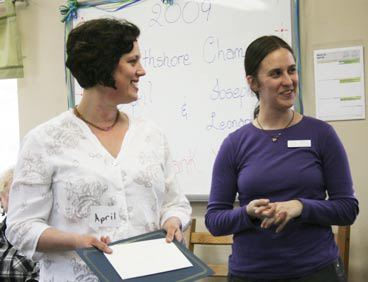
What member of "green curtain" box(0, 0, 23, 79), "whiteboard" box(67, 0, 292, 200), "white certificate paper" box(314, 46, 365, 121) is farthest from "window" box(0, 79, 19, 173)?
"white certificate paper" box(314, 46, 365, 121)

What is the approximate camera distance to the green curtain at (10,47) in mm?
3027

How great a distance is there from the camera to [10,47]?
3033 millimetres

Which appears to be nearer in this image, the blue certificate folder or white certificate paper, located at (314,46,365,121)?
the blue certificate folder

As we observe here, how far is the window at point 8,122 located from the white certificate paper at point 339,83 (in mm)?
1921

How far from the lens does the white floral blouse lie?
1170 millimetres

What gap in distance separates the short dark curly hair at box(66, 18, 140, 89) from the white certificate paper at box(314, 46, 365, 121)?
1.36 meters

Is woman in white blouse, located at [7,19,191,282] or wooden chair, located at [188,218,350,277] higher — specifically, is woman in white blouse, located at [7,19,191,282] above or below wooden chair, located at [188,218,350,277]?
above

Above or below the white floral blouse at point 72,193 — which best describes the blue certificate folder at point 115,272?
below

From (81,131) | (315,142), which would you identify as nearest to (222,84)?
(315,142)

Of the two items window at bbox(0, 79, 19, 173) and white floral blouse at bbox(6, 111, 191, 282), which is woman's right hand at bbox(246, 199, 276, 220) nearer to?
white floral blouse at bbox(6, 111, 191, 282)

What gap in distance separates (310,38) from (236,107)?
0.50 m

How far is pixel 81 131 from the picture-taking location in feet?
4.09

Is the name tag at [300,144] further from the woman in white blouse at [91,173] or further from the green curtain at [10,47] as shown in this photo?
the green curtain at [10,47]

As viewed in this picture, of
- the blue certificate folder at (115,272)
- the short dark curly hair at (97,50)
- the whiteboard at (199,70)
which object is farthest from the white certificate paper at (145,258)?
the whiteboard at (199,70)
